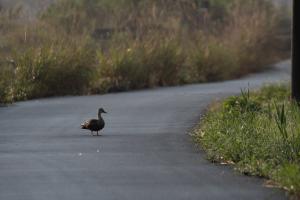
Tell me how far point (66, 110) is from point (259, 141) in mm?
9315

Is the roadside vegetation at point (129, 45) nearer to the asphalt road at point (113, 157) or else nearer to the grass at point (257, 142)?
the asphalt road at point (113, 157)

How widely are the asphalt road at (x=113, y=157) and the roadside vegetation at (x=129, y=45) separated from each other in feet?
9.43

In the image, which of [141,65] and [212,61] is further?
[212,61]

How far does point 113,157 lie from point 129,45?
A: 55.9ft

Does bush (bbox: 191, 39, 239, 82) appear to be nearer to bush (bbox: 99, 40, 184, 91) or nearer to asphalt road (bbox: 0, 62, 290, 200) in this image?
bush (bbox: 99, 40, 184, 91)

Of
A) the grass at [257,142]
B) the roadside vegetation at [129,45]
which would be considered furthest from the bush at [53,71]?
the grass at [257,142]

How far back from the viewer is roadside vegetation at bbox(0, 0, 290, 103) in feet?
88.8

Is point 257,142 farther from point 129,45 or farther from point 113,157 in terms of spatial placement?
point 129,45

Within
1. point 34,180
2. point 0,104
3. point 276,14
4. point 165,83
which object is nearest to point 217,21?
point 276,14

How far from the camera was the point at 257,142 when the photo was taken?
44.9 ft

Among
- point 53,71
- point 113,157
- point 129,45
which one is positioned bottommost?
point 113,157

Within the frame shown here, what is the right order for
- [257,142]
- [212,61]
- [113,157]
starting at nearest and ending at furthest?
[257,142]
[113,157]
[212,61]

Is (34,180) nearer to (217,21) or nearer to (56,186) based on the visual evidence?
(56,186)

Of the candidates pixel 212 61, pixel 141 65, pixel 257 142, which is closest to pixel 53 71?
pixel 141 65
